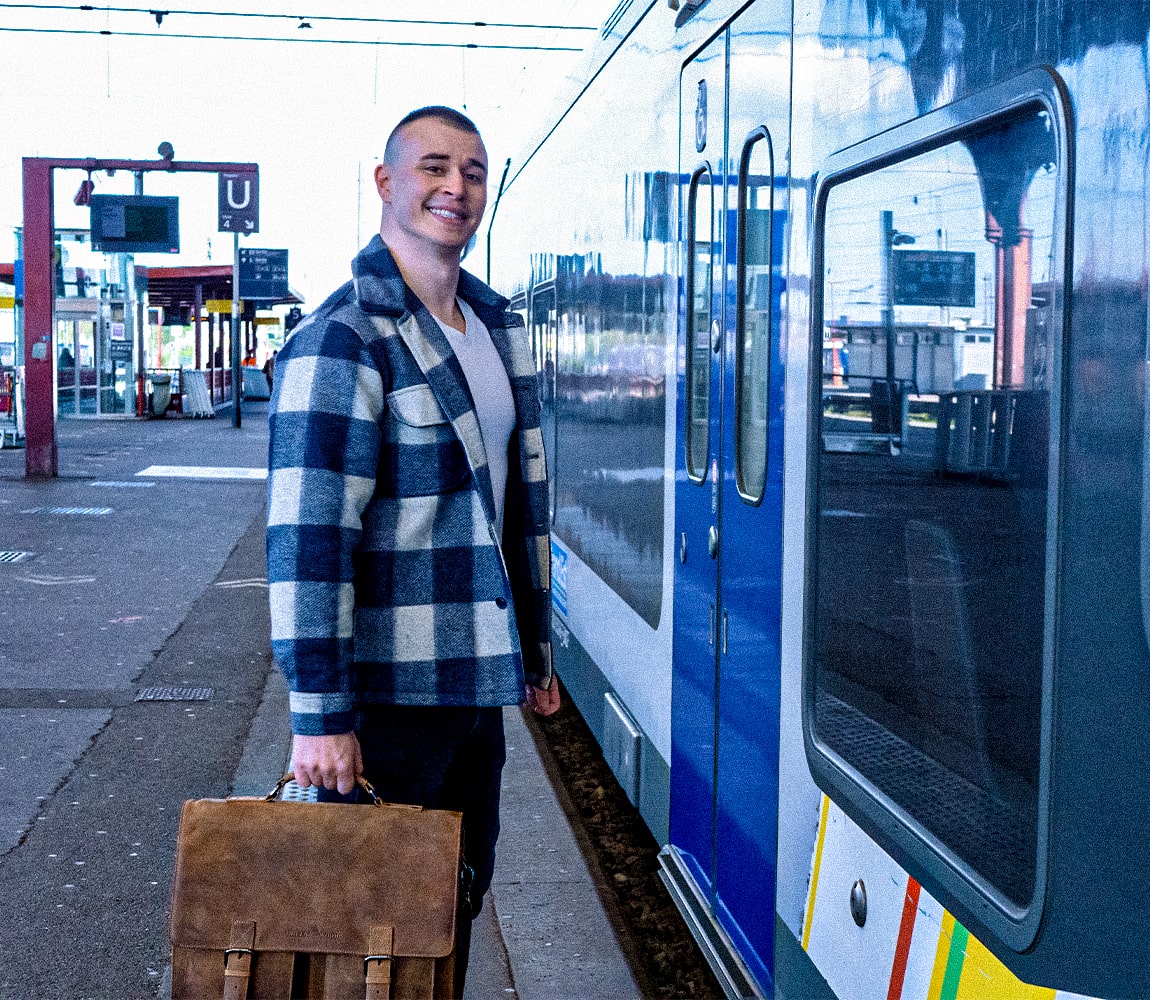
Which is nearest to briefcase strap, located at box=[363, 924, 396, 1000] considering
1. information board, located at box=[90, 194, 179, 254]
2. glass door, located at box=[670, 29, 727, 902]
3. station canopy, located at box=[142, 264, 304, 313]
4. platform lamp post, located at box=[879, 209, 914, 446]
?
platform lamp post, located at box=[879, 209, 914, 446]

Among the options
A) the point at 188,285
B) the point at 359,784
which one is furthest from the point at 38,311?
the point at 188,285

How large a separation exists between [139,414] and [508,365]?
1310 inches

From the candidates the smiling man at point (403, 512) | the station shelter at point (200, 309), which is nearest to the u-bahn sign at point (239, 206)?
the station shelter at point (200, 309)

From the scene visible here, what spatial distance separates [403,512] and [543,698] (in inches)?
22.6

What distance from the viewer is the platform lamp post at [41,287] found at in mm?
17969

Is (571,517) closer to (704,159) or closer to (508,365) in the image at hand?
(704,159)

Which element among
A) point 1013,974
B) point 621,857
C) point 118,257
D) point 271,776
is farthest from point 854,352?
point 118,257

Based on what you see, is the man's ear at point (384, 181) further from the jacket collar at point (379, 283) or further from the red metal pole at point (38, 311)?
the red metal pole at point (38, 311)

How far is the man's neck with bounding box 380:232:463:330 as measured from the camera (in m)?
2.72

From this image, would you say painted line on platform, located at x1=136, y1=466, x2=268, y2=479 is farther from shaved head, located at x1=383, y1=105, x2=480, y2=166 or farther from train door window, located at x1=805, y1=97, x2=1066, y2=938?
train door window, located at x1=805, y1=97, x2=1066, y2=938

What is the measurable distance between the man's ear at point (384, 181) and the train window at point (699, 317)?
4.07ft

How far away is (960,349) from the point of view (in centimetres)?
224

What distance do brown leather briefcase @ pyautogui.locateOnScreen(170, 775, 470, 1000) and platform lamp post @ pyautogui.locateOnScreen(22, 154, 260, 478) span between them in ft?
54.7

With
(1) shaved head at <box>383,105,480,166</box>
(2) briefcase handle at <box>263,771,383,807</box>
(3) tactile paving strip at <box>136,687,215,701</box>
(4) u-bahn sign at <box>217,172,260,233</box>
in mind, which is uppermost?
(4) u-bahn sign at <box>217,172,260,233</box>
